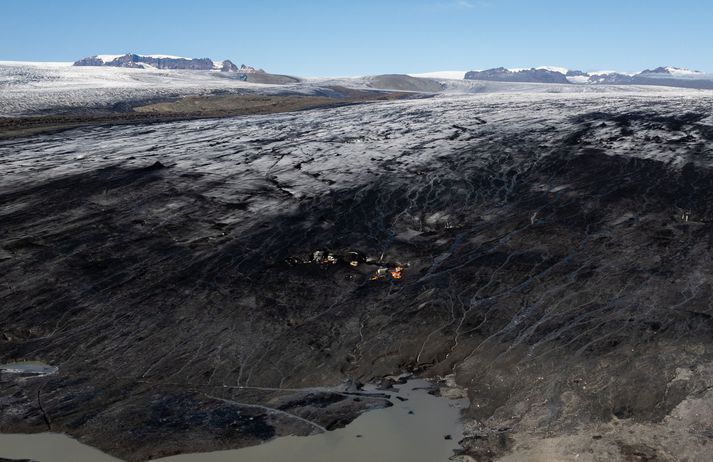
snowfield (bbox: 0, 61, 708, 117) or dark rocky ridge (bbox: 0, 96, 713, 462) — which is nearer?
dark rocky ridge (bbox: 0, 96, 713, 462)

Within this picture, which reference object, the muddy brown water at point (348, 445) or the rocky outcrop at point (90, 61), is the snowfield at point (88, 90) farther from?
the rocky outcrop at point (90, 61)

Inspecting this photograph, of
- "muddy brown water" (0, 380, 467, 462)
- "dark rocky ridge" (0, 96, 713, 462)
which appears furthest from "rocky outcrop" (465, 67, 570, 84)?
"muddy brown water" (0, 380, 467, 462)

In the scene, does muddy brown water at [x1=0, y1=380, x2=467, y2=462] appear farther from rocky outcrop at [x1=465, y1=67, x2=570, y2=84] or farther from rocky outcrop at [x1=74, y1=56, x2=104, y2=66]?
rocky outcrop at [x1=74, y1=56, x2=104, y2=66]

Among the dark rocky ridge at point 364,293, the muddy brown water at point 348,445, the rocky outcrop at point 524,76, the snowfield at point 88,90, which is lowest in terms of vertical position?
the muddy brown water at point 348,445

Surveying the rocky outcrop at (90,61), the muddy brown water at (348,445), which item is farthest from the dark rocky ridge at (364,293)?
the rocky outcrop at (90,61)

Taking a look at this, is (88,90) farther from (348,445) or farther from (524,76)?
(524,76)

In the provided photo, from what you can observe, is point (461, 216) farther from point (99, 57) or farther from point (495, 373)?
point (99, 57)

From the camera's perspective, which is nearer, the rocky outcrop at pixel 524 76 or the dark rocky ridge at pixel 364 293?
the dark rocky ridge at pixel 364 293
